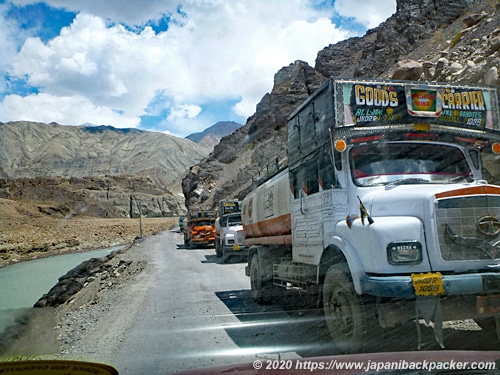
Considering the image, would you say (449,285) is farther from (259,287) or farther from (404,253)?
(259,287)

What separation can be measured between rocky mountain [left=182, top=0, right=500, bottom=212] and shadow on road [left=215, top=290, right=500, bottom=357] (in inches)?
173

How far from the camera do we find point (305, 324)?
24.5 ft

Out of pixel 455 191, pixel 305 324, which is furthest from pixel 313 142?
pixel 305 324

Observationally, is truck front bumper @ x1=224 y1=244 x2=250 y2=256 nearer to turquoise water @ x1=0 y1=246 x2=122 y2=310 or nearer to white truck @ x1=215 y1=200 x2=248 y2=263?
white truck @ x1=215 y1=200 x2=248 y2=263

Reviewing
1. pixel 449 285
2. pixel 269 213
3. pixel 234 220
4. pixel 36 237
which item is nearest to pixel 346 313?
pixel 449 285

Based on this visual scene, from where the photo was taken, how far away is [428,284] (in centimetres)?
456

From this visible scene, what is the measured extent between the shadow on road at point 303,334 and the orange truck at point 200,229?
22.4 m

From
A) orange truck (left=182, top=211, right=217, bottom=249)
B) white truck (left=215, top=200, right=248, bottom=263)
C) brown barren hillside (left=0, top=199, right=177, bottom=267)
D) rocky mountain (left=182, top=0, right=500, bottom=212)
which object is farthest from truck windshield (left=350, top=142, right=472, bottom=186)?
brown barren hillside (left=0, top=199, right=177, bottom=267)

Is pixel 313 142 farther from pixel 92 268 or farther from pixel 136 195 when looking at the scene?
pixel 136 195

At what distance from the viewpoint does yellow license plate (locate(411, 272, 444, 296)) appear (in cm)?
454

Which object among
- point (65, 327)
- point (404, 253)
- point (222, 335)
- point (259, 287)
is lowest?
point (65, 327)

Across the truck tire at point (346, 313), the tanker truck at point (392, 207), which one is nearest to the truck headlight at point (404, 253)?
the tanker truck at point (392, 207)

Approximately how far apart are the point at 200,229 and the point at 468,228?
28.3 m

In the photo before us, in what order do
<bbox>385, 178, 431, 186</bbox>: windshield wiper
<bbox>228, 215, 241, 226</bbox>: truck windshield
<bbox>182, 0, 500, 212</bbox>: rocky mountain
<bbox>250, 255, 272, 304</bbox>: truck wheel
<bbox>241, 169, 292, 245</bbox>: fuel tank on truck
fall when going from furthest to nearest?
<bbox>228, 215, 241, 226</bbox>: truck windshield
<bbox>182, 0, 500, 212</bbox>: rocky mountain
<bbox>250, 255, 272, 304</bbox>: truck wheel
<bbox>241, 169, 292, 245</bbox>: fuel tank on truck
<bbox>385, 178, 431, 186</bbox>: windshield wiper
